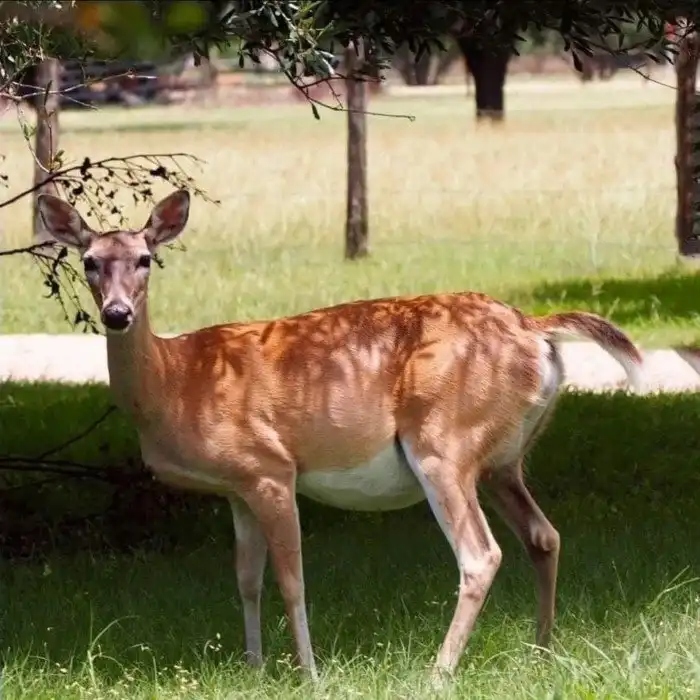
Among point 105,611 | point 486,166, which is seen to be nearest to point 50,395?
point 105,611

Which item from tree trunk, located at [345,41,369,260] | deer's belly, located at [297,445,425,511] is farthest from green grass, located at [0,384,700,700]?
tree trunk, located at [345,41,369,260]

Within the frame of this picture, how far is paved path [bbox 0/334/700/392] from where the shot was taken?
39.6 ft

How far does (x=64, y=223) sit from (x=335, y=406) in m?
1.08

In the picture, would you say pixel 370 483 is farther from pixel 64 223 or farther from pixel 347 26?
pixel 347 26

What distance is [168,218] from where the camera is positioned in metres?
5.95

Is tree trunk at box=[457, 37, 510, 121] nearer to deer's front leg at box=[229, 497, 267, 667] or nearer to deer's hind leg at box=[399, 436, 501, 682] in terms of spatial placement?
deer's front leg at box=[229, 497, 267, 667]

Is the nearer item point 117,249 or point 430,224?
point 117,249

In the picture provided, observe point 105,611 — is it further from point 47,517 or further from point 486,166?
point 486,166

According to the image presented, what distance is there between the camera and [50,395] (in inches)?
436

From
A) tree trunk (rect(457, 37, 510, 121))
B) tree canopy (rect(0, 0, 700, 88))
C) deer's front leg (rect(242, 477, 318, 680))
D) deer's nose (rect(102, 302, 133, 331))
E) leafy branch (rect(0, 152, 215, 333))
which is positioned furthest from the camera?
tree trunk (rect(457, 37, 510, 121))

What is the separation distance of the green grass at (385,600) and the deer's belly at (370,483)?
0.45 meters

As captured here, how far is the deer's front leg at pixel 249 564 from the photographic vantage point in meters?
5.95

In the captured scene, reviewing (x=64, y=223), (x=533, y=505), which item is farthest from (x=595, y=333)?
(x=64, y=223)

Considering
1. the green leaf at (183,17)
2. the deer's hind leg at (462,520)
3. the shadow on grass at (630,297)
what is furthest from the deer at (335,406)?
the shadow on grass at (630,297)
